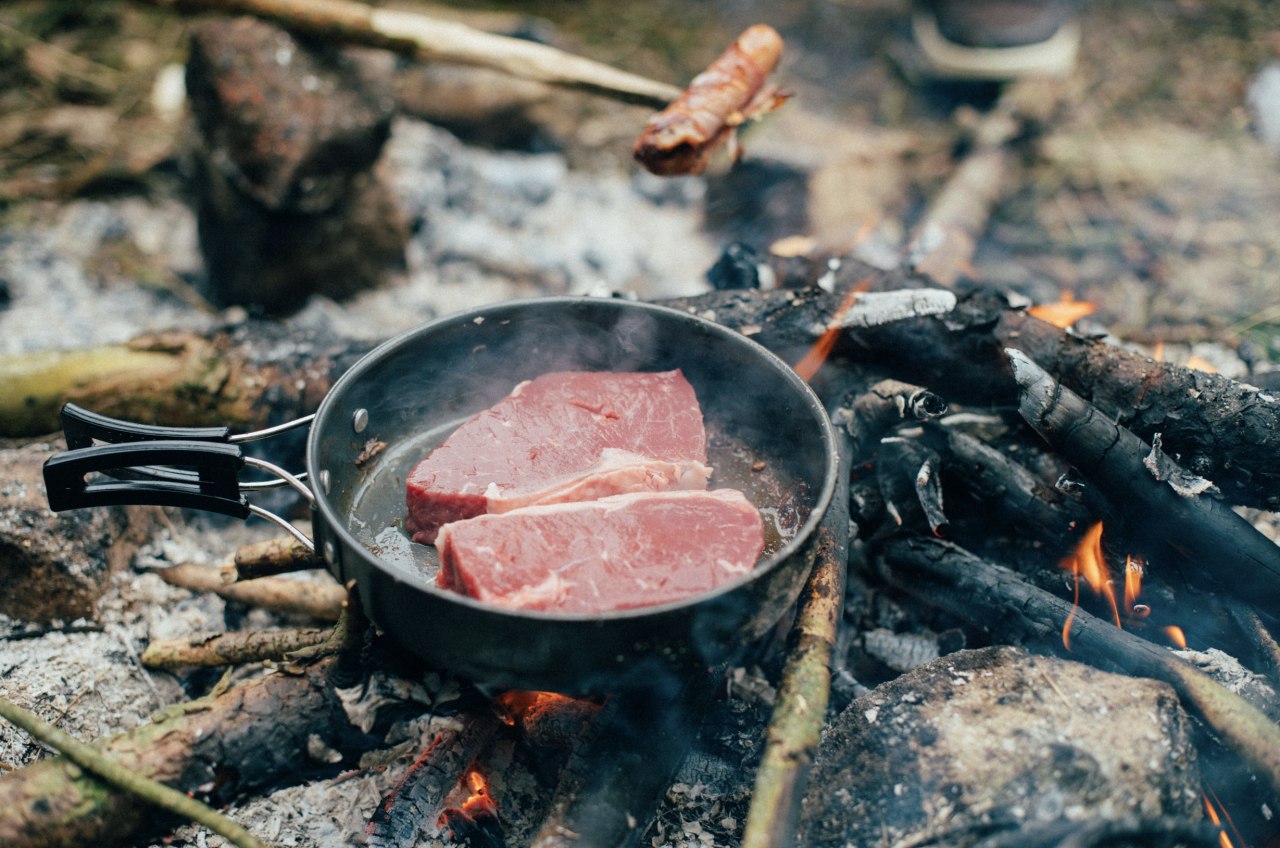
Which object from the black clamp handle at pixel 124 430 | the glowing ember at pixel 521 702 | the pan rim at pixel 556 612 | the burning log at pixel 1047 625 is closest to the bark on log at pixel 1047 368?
the pan rim at pixel 556 612

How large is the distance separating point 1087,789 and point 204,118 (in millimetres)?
4777

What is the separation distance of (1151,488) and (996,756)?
3.32ft

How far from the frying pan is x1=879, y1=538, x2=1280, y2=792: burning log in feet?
1.48

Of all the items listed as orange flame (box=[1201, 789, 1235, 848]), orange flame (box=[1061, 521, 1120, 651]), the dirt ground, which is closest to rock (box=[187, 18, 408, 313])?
the dirt ground

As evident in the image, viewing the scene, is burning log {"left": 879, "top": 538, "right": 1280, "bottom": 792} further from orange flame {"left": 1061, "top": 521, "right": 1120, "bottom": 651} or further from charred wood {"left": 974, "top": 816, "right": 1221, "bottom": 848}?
charred wood {"left": 974, "top": 816, "right": 1221, "bottom": 848}

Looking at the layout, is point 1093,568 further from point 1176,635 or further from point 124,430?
point 124,430

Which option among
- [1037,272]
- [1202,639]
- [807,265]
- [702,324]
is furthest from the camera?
[1037,272]

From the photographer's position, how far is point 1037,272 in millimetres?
5289

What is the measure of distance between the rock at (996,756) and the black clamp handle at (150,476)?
5.85 ft

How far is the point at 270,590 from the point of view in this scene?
295cm

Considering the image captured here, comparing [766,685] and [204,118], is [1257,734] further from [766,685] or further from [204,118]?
[204,118]

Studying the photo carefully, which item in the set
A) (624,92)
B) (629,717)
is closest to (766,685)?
(629,717)

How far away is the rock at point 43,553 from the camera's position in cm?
274

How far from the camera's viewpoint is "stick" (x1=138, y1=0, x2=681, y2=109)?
12.5ft
